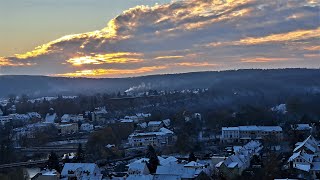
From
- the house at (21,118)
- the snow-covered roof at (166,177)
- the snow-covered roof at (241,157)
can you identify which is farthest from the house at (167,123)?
the snow-covered roof at (166,177)

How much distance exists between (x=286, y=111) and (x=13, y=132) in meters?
25.1

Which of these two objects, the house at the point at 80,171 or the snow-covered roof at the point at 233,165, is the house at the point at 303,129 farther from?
the house at the point at 80,171

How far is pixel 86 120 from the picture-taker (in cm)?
5488

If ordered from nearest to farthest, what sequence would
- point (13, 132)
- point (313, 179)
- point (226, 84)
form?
point (313, 179) < point (13, 132) < point (226, 84)

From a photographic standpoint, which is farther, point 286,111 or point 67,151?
point 286,111

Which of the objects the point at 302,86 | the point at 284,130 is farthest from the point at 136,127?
the point at 302,86

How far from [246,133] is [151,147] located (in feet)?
39.6

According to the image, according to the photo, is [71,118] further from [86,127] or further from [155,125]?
[155,125]

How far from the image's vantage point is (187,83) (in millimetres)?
120250

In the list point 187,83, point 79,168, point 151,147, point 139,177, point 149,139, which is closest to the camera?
point 139,177

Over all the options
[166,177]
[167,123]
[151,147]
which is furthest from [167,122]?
[166,177]

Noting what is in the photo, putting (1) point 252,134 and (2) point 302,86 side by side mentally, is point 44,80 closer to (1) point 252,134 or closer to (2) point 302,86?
(2) point 302,86

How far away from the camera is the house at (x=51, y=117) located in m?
54.5

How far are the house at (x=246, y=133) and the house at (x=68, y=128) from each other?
17679 millimetres
